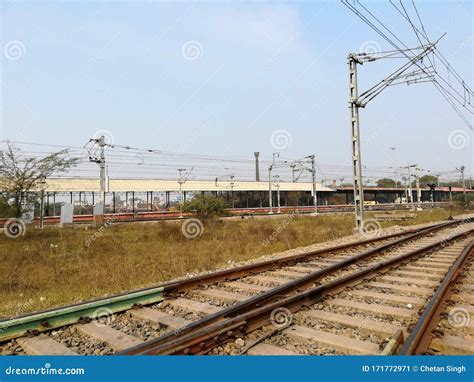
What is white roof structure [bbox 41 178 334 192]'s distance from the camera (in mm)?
41688

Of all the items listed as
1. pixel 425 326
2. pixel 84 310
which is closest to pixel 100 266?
pixel 84 310

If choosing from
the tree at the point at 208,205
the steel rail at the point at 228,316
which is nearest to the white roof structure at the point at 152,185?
the tree at the point at 208,205

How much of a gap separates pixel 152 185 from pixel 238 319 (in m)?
47.9

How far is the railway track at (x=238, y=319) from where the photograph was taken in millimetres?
3488

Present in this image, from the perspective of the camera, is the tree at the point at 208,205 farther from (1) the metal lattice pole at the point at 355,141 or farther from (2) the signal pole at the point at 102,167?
(1) the metal lattice pole at the point at 355,141

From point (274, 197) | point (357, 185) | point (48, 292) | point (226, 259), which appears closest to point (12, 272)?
point (48, 292)

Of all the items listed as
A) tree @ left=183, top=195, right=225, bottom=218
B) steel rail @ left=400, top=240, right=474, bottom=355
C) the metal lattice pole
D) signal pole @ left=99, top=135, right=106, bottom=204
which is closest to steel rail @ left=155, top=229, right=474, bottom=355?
steel rail @ left=400, top=240, right=474, bottom=355

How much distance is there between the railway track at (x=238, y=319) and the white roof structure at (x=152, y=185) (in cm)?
3635

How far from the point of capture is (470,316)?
4305 mm

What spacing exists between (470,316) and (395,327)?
47.9 inches

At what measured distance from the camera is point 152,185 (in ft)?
164

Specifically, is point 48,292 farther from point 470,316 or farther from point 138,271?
point 470,316

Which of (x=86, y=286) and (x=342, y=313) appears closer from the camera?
(x=342, y=313)

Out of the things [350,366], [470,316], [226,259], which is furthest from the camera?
[226,259]
